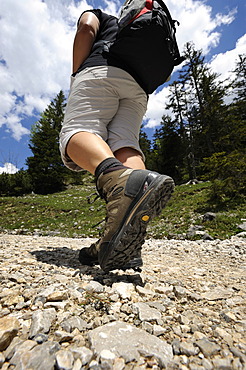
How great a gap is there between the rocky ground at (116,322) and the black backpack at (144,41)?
65.2 inches

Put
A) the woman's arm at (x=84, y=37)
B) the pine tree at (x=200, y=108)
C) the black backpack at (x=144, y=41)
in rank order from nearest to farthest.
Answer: the black backpack at (x=144, y=41), the woman's arm at (x=84, y=37), the pine tree at (x=200, y=108)

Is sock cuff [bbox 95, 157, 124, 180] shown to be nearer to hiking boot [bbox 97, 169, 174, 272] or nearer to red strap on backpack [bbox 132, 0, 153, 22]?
hiking boot [bbox 97, 169, 174, 272]

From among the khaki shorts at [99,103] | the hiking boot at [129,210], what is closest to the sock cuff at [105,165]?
the hiking boot at [129,210]

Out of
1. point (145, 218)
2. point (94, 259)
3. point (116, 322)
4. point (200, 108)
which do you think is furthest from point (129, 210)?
point (200, 108)

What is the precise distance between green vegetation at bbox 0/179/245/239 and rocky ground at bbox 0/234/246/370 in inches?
152

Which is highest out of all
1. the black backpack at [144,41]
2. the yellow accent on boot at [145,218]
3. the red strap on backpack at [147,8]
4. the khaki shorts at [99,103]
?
the red strap on backpack at [147,8]

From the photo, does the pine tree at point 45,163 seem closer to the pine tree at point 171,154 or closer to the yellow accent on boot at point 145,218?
the pine tree at point 171,154

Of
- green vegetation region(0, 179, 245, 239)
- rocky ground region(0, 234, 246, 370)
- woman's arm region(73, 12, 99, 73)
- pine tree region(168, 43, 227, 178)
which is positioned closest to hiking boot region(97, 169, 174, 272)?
rocky ground region(0, 234, 246, 370)

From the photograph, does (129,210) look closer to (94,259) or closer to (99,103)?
(94,259)

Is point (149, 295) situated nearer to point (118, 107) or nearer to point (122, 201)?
point (122, 201)

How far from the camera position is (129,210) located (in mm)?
1229

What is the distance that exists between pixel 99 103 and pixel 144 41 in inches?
21.9

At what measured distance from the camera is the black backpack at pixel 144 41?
57.9 inches

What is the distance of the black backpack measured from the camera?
1.47m
